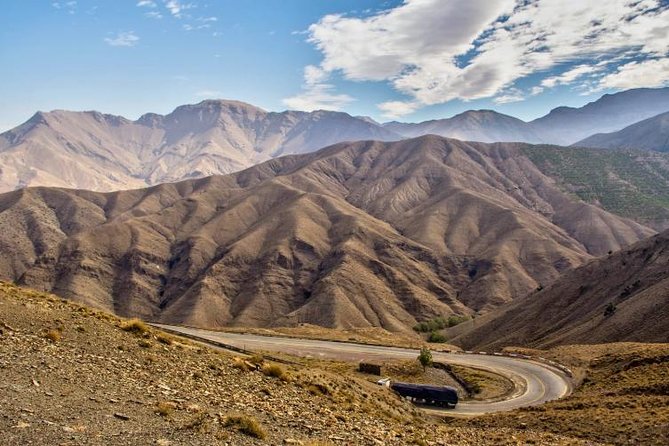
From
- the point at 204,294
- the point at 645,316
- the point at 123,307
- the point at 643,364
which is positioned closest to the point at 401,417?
the point at 643,364

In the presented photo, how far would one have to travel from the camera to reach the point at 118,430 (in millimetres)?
12617

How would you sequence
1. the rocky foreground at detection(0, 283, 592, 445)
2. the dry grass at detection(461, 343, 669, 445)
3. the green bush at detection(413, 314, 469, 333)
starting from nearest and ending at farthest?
the rocky foreground at detection(0, 283, 592, 445) → the dry grass at detection(461, 343, 669, 445) → the green bush at detection(413, 314, 469, 333)

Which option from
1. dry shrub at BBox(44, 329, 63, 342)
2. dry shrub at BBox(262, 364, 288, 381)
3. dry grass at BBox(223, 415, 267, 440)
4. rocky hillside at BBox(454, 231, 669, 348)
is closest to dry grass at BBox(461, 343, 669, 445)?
dry shrub at BBox(262, 364, 288, 381)

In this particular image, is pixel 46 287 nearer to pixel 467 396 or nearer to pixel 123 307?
pixel 123 307

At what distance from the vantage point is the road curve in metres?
41.9

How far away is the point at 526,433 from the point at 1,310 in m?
24.7

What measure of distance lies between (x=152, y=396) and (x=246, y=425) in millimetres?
3550

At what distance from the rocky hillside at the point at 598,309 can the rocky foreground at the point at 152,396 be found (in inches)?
2113

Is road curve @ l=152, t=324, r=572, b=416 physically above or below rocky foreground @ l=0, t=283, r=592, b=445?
below

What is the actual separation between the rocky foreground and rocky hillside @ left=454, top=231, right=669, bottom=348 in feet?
176

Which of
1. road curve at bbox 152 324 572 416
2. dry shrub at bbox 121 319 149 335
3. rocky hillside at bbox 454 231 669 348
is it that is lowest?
road curve at bbox 152 324 572 416

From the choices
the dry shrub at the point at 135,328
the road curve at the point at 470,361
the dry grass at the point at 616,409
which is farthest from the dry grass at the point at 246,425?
the road curve at the point at 470,361

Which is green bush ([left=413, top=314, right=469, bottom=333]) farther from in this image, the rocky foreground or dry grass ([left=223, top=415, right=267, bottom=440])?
dry grass ([left=223, top=415, right=267, bottom=440])

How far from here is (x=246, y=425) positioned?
47.2 feet
